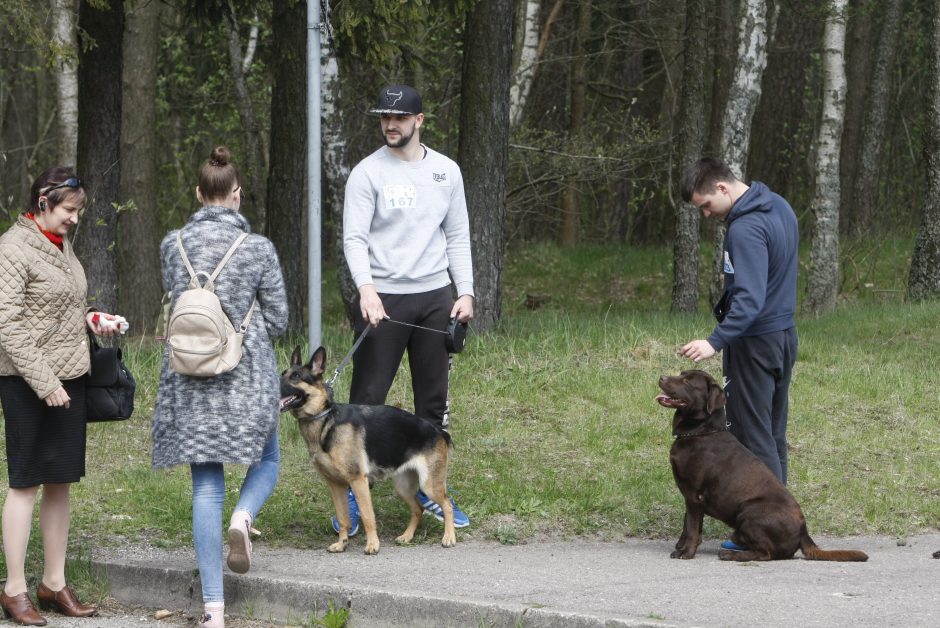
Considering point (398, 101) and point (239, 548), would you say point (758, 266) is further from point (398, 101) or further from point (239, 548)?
point (239, 548)

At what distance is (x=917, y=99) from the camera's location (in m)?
26.1

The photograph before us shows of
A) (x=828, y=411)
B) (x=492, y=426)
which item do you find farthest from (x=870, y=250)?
(x=492, y=426)

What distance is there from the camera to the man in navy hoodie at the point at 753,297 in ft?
19.2

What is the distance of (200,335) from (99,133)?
7.21m

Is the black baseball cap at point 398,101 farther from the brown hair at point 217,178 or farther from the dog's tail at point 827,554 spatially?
the dog's tail at point 827,554

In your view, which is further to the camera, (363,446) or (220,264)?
(363,446)

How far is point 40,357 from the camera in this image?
5.05 m

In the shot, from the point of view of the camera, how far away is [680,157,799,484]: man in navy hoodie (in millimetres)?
5859

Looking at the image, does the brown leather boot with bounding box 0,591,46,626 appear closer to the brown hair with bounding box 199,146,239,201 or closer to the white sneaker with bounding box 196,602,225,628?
the white sneaker with bounding box 196,602,225,628

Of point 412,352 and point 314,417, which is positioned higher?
point 412,352

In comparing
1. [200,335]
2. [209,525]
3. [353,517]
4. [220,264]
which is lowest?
[353,517]

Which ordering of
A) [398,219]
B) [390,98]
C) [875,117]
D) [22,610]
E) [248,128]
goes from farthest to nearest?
[875,117], [248,128], [398,219], [390,98], [22,610]

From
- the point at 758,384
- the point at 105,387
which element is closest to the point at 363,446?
the point at 105,387

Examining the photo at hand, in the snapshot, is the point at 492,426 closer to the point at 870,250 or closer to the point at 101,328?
the point at 101,328
